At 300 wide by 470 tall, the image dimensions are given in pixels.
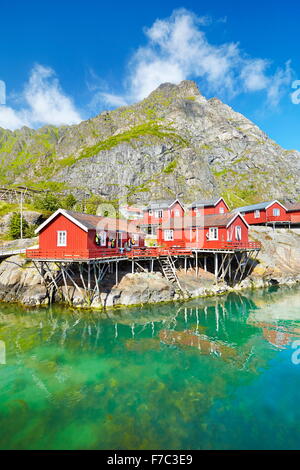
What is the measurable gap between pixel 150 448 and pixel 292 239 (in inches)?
1559

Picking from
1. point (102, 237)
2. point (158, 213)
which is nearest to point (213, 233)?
point (102, 237)

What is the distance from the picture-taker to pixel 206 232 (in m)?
31.8

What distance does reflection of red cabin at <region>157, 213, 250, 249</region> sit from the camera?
1192 inches

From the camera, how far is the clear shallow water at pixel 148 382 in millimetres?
8836

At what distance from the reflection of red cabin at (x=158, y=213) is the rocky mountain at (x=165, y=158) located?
4933cm

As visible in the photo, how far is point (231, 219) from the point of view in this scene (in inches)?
1211

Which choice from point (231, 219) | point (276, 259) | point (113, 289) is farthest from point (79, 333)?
point (276, 259)

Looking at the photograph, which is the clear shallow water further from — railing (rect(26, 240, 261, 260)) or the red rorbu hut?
the red rorbu hut

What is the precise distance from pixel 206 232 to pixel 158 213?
1607 centimetres

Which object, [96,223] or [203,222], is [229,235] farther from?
[96,223]

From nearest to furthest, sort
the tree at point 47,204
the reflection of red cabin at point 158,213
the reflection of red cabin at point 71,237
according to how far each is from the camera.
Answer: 1. the reflection of red cabin at point 71,237
2. the reflection of red cabin at point 158,213
3. the tree at point 47,204

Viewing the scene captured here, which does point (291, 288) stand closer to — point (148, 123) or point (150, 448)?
point (150, 448)

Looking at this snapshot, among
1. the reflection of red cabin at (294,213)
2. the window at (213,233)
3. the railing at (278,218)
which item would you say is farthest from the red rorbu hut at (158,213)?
the reflection of red cabin at (294,213)

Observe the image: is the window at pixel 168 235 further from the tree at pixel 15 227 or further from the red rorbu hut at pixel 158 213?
the tree at pixel 15 227
